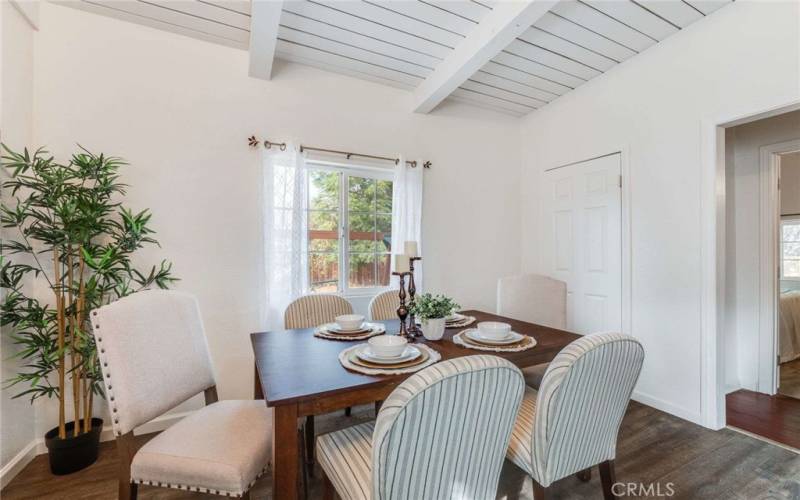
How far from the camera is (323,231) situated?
2.75 meters

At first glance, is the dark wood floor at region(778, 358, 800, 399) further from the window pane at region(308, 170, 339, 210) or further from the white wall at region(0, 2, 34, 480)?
the white wall at region(0, 2, 34, 480)

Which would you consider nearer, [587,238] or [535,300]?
[535,300]

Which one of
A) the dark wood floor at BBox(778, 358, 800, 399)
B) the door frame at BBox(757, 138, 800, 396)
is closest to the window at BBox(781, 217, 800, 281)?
the dark wood floor at BBox(778, 358, 800, 399)

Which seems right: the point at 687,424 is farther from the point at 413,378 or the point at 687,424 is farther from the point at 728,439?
the point at 413,378

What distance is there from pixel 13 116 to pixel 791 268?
24.0 ft

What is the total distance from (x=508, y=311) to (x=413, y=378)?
1825 millimetres

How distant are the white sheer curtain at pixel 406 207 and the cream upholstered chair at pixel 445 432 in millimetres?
1941

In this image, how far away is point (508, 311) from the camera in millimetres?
2471

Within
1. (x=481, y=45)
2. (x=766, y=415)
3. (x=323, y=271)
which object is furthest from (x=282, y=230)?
(x=766, y=415)

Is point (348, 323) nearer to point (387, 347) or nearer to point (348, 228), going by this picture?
point (387, 347)

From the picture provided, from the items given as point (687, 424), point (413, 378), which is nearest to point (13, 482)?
point (413, 378)

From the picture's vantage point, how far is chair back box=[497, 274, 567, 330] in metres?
2.22

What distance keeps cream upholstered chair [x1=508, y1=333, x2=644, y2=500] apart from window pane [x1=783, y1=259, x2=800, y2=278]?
4.94 meters

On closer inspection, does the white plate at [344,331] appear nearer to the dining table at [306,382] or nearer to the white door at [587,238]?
the dining table at [306,382]
